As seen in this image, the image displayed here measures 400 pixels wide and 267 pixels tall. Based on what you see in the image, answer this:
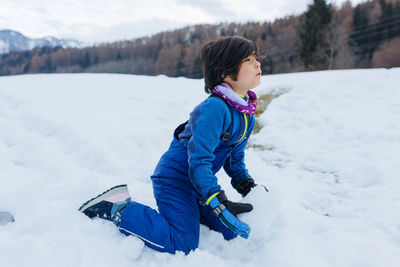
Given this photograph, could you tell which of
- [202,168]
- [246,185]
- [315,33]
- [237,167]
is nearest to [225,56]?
[202,168]

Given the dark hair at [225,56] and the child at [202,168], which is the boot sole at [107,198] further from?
the dark hair at [225,56]

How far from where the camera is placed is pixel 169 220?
167 centimetres

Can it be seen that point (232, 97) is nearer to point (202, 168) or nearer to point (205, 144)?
point (205, 144)

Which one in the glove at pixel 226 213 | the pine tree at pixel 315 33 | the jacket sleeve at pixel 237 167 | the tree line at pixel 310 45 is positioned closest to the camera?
the glove at pixel 226 213

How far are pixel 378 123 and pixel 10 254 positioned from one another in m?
4.74

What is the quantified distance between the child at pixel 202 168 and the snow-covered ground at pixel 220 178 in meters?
0.09

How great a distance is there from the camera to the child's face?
1.66 metres

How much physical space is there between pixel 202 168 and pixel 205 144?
0.13 m

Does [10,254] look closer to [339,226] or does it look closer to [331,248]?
[331,248]

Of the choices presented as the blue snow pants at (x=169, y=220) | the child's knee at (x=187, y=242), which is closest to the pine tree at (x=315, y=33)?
the blue snow pants at (x=169, y=220)

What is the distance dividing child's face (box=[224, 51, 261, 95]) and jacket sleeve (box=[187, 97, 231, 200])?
226 millimetres

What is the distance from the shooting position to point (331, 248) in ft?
5.85

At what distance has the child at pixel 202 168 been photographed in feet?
5.00

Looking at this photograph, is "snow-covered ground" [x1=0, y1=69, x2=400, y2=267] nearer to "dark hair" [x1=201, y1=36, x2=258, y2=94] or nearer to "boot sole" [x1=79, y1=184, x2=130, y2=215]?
"boot sole" [x1=79, y1=184, x2=130, y2=215]
